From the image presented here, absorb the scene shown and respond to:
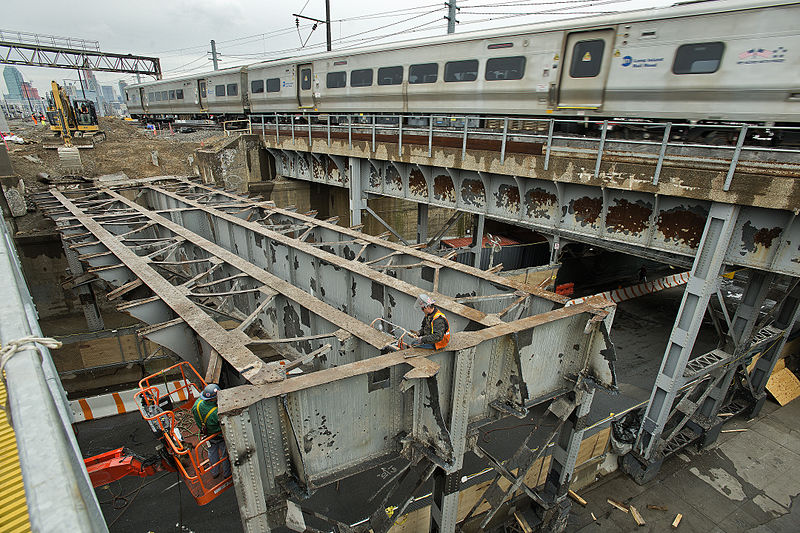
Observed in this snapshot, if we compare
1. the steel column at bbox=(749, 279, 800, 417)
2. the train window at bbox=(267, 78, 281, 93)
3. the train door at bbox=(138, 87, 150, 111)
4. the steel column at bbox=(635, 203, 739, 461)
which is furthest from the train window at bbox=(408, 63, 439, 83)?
the train door at bbox=(138, 87, 150, 111)

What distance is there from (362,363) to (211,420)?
6.76 feet

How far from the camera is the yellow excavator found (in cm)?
2317

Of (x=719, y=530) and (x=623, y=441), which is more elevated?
(x=623, y=441)

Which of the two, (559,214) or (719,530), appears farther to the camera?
(559,214)

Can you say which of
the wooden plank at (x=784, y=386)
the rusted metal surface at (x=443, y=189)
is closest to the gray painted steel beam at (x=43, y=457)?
the rusted metal surface at (x=443, y=189)

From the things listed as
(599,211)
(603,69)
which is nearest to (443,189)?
(599,211)

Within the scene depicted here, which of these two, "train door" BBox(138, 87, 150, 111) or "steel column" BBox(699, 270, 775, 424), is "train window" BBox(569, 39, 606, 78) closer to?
"steel column" BBox(699, 270, 775, 424)

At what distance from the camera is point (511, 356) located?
541cm

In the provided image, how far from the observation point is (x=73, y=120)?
24.5 m

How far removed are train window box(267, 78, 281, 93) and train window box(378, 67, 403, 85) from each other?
7.48 m

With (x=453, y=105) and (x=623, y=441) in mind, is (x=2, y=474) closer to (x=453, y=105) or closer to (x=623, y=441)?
(x=623, y=441)

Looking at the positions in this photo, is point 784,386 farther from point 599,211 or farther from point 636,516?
point 599,211

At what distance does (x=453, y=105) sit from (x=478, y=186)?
325 cm

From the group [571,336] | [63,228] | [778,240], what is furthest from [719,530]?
[63,228]
